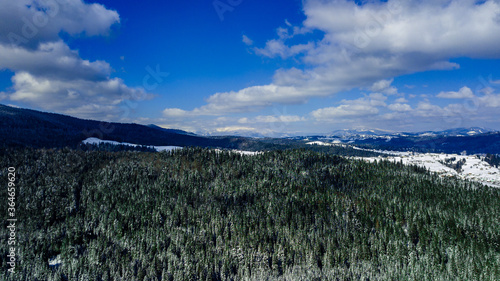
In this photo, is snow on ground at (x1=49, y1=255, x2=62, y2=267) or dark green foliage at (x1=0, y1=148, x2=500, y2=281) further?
snow on ground at (x1=49, y1=255, x2=62, y2=267)

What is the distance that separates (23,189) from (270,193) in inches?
6164

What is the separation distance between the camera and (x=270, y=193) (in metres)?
165

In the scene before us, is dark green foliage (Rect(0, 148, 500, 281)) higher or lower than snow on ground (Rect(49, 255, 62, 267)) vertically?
higher

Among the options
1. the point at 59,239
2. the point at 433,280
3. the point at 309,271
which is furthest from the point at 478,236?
the point at 59,239

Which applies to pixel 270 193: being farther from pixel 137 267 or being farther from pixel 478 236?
pixel 478 236

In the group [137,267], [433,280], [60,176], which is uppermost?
[60,176]

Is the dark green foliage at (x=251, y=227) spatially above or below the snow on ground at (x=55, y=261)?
above

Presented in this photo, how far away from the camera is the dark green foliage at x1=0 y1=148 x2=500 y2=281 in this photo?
9238cm

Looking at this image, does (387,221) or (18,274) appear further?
(387,221)

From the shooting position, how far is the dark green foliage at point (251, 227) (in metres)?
92.4

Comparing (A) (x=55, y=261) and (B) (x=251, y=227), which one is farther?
(B) (x=251, y=227)

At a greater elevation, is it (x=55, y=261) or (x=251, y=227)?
(x=251, y=227)

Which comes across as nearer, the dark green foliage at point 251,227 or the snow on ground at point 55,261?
the dark green foliage at point 251,227

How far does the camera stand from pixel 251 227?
125 metres
